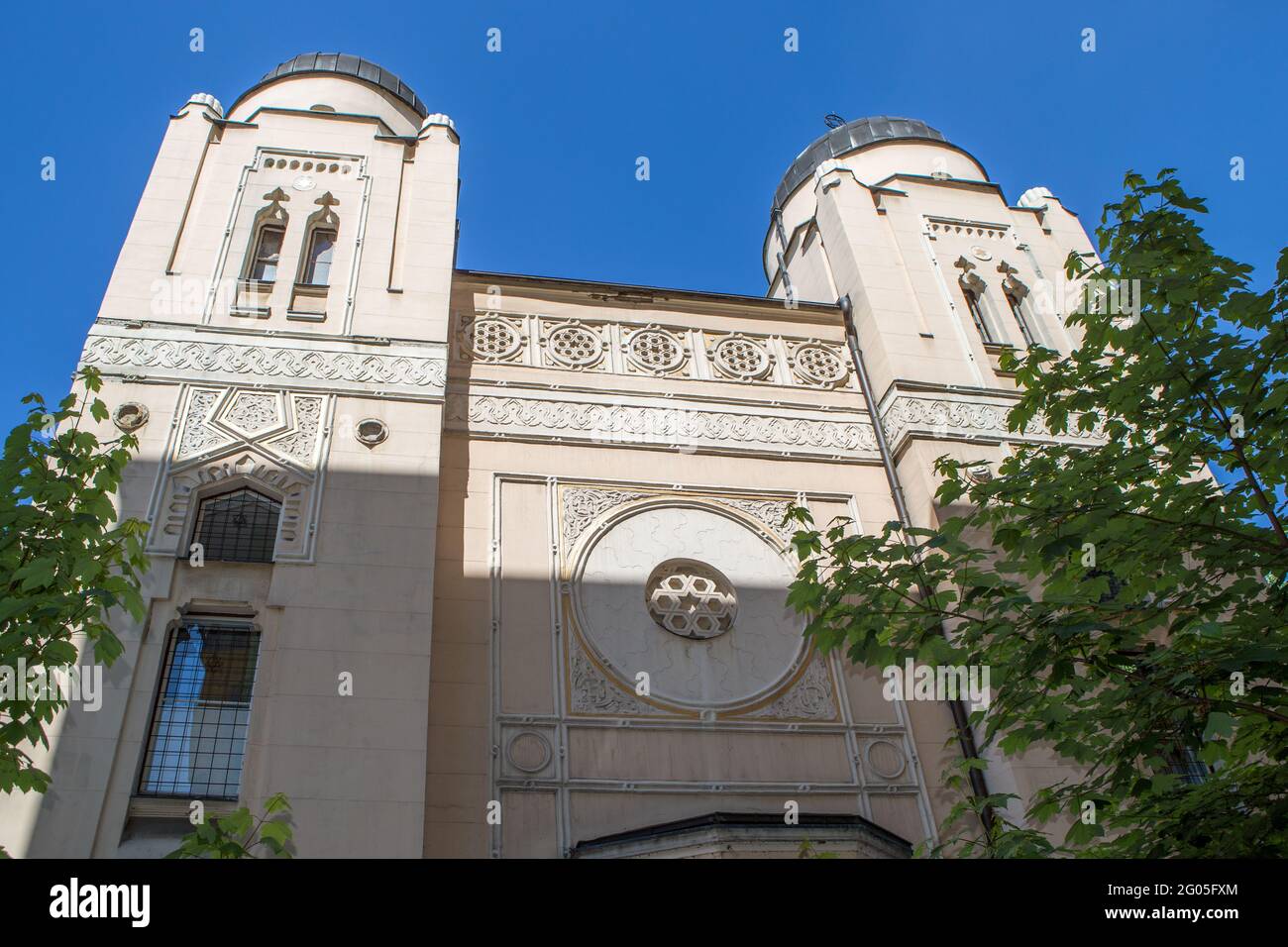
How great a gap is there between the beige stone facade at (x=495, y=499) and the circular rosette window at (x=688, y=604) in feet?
0.14

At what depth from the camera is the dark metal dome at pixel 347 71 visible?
778 inches

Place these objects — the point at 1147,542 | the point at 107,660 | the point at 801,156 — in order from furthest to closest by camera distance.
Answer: the point at 801,156 → the point at 1147,542 → the point at 107,660

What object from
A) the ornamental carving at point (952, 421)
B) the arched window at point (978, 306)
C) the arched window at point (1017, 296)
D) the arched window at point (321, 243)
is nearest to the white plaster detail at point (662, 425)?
the ornamental carving at point (952, 421)

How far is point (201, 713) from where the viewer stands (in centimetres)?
1050

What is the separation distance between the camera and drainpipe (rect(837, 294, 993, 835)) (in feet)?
39.2

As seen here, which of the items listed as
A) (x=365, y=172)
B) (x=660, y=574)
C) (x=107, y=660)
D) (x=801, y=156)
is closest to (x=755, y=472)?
(x=660, y=574)

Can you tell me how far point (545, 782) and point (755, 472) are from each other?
5.71 metres

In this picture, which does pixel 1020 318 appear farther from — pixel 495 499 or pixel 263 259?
pixel 263 259

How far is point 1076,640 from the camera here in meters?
6.39

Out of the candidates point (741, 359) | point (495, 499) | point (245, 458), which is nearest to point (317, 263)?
point (245, 458)

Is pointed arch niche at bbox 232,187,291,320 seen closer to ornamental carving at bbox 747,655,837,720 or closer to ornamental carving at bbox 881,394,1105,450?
ornamental carving at bbox 747,655,837,720

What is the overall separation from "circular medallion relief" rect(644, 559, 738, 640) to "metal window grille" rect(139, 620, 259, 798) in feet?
16.1

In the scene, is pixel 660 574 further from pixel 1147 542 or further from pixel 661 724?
pixel 1147 542
